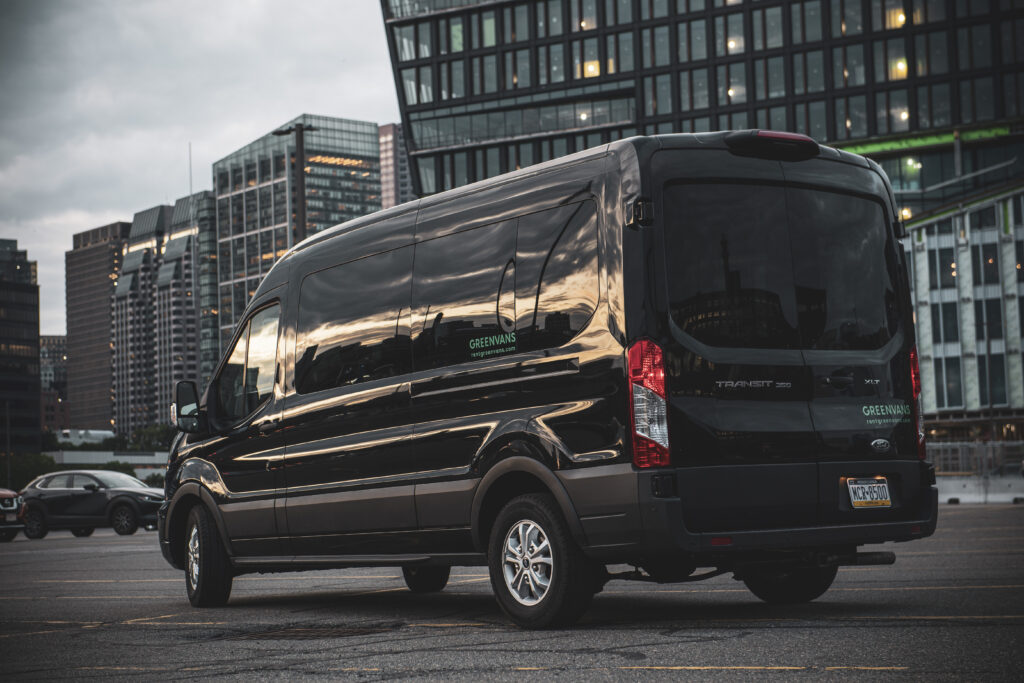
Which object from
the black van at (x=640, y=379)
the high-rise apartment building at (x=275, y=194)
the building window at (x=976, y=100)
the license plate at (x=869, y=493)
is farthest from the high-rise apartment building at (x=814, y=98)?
the high-rise apartment building at (x=275, y=194)

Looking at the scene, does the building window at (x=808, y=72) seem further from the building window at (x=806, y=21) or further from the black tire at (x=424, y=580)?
the black tire at (x=424, y=580)

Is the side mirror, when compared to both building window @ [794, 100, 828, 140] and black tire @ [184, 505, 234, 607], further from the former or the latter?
building window @ [794, 100, 828, 140]

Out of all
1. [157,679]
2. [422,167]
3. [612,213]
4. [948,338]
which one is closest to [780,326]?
[612,213]

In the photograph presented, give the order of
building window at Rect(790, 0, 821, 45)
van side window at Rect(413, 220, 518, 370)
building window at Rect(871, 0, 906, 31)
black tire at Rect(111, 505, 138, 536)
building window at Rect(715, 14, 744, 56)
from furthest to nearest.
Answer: building window at Rect(715, 14, 744, 56) → building window at Rect(790, 0, 821, 45) → building window at Rect(871, 0, 906, 31) → black tire at Rect(111, 505, 138, 536) → van side window at Rect(413, 220, 518, 370)

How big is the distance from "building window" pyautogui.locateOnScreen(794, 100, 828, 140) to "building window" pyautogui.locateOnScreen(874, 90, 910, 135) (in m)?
3.10

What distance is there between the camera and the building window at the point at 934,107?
72.2 metres

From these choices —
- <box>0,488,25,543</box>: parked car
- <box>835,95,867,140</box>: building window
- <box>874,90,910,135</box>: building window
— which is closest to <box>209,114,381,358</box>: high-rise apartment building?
<box>835,95,867,140</box>: building window

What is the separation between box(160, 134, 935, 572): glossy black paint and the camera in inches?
259

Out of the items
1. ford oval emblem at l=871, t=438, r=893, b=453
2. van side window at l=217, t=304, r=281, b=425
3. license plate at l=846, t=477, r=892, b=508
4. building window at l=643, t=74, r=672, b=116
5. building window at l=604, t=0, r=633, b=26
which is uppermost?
building window at l=604, t=0, r=633, b=26

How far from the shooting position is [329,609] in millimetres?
9180

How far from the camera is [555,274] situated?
7.10 meters

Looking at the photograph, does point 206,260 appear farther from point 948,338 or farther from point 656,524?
point 656,524

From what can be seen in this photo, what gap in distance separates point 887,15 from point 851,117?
6.11 meters

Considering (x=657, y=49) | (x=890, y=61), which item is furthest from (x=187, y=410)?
(x=657, y=49)
